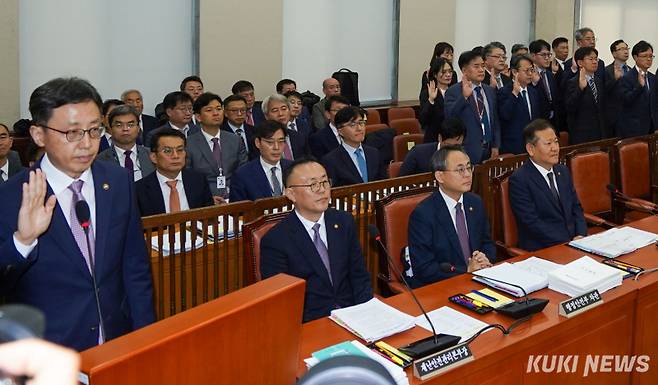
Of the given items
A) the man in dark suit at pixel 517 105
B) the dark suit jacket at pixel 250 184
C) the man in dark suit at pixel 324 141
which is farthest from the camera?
the man in dark suit at pixel 517 105

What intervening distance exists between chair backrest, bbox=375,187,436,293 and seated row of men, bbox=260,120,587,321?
0.08 metres

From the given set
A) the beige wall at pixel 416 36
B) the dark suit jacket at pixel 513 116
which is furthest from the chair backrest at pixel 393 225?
the beige wall at pixel 416 36

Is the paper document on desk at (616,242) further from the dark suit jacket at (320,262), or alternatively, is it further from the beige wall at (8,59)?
the beige wall at (8,59)

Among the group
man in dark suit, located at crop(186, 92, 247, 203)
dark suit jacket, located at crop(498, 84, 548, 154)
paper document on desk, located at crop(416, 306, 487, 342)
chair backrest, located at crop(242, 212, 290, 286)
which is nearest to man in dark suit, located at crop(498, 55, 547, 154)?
dark suit jacket, located at crop(498, 84, 548, 154)

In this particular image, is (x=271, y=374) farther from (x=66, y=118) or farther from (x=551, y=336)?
(x=551, y=336)

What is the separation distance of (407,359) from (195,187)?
7.48 ft

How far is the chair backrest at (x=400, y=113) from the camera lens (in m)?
7.65

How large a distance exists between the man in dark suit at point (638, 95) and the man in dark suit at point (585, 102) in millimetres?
257

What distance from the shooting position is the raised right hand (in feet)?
5.49

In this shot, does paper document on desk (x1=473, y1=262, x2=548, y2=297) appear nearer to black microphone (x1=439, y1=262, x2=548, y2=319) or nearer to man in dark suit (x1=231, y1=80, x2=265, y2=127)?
black microphone (x1=439, y1=262, x2=548, y2=319)

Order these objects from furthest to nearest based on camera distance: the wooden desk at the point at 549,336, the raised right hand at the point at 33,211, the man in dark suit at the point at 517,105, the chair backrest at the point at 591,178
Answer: the man in dark suit at the point at 517,105
the chair backrest at the point at 591,178
the wooden desk at the point at 549,336
the raised right hand at the point at 33,211

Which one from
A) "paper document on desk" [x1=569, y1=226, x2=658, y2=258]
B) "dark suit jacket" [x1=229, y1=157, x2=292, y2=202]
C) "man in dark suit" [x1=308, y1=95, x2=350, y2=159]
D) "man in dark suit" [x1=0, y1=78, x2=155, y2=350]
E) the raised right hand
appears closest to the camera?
the raised right hand

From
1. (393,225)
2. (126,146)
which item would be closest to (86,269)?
(393,225)

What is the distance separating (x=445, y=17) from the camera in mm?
9172
